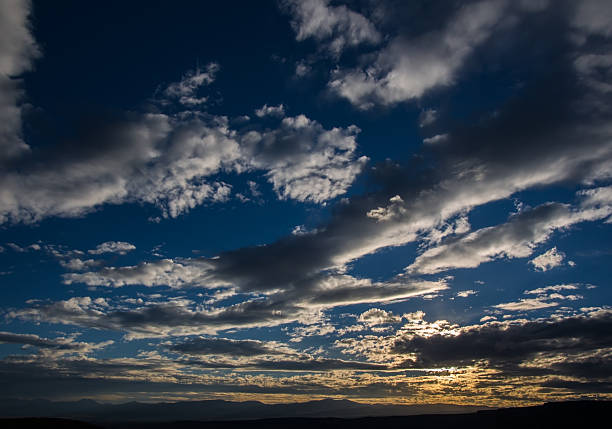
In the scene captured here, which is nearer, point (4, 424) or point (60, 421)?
point (4, 424)

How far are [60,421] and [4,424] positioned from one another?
48.5 feet

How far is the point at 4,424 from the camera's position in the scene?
358ft

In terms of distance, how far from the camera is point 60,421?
120 m
